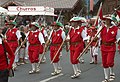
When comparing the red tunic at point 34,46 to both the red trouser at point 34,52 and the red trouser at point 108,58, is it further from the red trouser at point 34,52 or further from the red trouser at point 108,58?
the red trouser at point 108,58

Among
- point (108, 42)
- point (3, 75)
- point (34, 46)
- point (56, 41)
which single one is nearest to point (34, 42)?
point (34, 46)

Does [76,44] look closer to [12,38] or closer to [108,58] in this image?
[108,58]

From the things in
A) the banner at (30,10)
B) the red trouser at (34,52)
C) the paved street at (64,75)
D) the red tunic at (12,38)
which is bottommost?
the paved street at (64,75)

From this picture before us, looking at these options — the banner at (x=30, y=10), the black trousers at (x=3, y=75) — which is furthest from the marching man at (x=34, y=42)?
the banner at (x=30, y=10)

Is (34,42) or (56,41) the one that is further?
(34,42)

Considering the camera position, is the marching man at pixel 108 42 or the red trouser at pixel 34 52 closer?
the marching man at pixel 108 42

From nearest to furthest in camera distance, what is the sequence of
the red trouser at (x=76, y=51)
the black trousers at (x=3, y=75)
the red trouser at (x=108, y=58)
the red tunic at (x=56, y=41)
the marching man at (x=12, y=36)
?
the black trousers at (x=3, y=75)
the red trouser at (x=108, y=58)
the red trouser at (x=76, y=51)
the red tunic at (x=56, y=41)
the marching man at (x=12, y=36)

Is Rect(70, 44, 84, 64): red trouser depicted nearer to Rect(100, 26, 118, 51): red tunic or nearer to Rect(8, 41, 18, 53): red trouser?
Rect(100, 26, 118, 51): red tunic

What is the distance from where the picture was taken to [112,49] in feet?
32.3

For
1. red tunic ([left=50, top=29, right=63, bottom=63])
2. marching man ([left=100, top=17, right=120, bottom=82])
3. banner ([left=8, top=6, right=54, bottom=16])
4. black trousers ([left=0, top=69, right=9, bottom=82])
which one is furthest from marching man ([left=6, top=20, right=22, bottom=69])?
banner ([left=8, top=6, right=54, bottom=16])

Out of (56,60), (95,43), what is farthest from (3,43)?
(95,43)

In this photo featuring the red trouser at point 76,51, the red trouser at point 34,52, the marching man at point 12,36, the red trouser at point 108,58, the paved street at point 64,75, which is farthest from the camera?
the marching man at point 12,36

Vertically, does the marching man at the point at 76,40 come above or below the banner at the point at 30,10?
below

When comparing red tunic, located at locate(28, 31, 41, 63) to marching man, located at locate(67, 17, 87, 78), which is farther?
red tunic, located at locate(28, 31, 41, 63)
